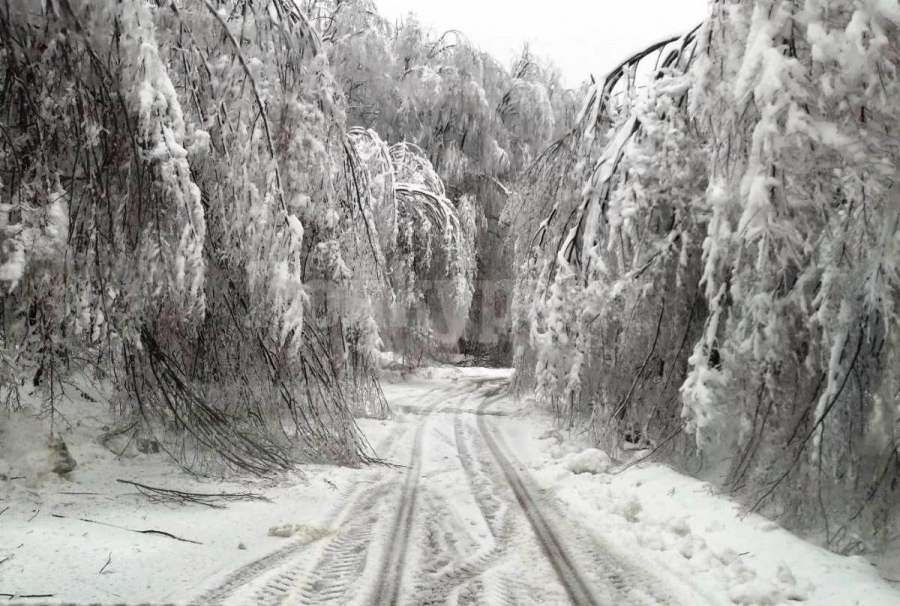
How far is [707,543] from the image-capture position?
407 cm

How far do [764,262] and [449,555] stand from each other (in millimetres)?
2696

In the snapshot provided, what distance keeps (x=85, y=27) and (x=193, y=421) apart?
3.00m

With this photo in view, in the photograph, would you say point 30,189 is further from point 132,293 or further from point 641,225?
point 641,225

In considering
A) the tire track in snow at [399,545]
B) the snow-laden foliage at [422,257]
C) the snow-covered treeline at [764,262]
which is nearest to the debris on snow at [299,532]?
the tire track in snow at [399,545]

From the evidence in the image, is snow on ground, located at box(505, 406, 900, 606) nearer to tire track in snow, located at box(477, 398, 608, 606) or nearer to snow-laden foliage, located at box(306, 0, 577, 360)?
tire track in snow, located at box(477, 398, 608, 606)

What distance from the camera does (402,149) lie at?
14477 mm

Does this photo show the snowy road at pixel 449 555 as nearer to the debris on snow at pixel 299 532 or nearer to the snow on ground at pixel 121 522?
the debris on snow at pixel 299 532

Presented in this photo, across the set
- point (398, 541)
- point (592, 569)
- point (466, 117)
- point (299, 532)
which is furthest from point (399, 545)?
point (466, 117)

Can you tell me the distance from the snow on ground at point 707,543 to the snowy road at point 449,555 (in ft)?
0.70

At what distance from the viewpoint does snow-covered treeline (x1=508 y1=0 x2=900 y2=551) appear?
3.30m

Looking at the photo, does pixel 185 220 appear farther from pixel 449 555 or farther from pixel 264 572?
pixel 449 555

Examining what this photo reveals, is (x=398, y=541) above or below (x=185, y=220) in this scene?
below

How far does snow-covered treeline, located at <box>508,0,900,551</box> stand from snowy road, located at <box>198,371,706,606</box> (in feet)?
4.32

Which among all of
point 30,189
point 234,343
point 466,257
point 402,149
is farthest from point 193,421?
point 402,149
